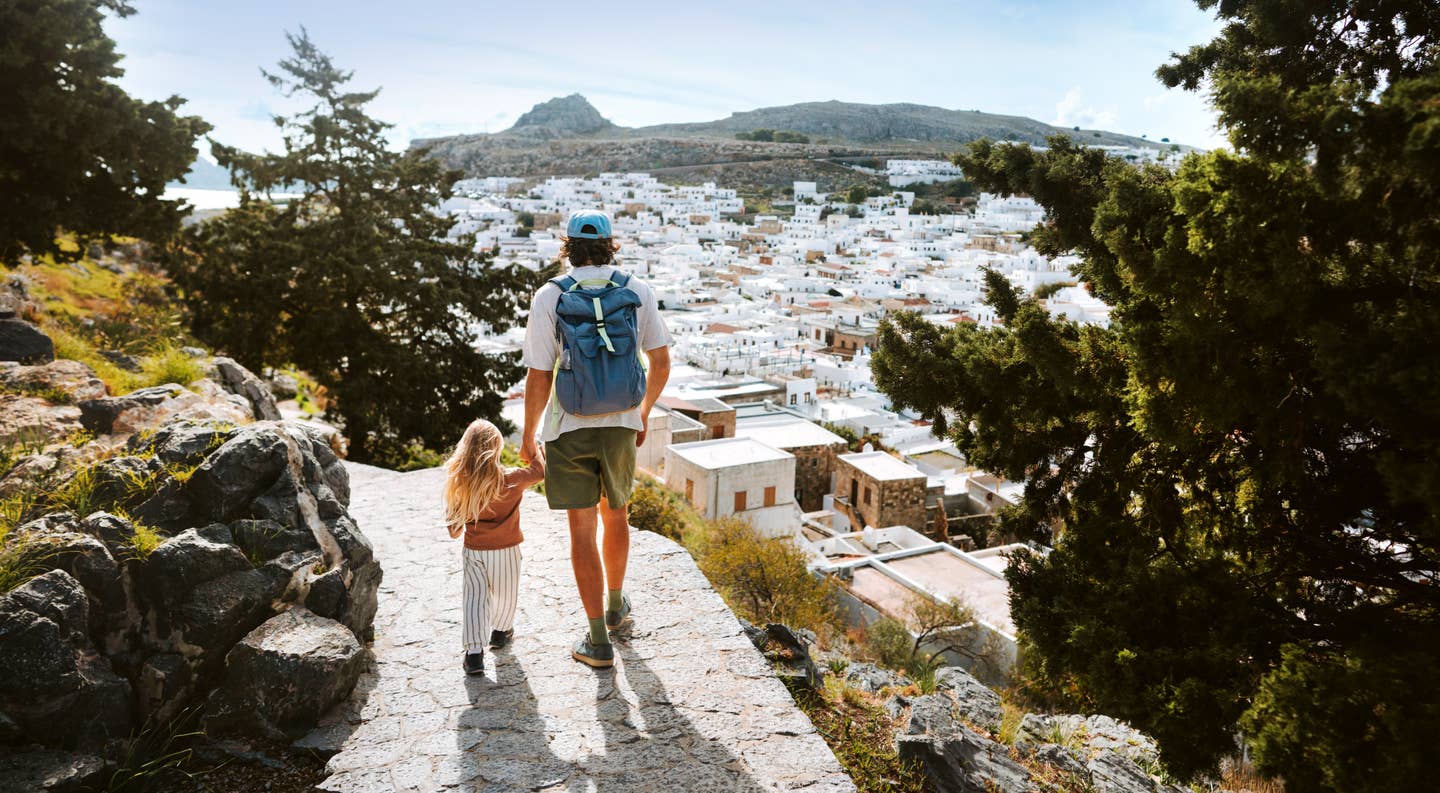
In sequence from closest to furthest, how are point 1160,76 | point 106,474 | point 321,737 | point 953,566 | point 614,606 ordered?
point 321,737, point 106,474, point 614,606, point 1160,76, point 953,566

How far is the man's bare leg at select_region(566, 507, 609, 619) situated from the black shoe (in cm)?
51

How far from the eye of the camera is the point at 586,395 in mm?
2951

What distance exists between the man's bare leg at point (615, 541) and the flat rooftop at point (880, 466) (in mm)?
16873

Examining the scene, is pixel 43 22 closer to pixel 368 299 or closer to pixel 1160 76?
pixel 368 299

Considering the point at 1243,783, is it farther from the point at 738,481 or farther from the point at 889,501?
the point at 889,501

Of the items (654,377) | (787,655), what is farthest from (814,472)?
(654,377)

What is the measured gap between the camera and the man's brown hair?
3074mm

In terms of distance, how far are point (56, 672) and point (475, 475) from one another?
138 cm

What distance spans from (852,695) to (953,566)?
437 inches

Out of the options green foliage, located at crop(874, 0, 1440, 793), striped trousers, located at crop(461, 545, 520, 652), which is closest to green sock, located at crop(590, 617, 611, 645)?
striped trousers, located at crop(461, 545, 520, 652)

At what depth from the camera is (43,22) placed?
6.87m

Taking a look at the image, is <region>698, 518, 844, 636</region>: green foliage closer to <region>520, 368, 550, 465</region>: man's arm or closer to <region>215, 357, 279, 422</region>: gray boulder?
<region>215, 357, 279, 422</region>: gray boulder

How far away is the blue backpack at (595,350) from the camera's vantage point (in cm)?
296

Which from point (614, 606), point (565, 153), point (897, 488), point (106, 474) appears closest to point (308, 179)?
point (106, 474)
